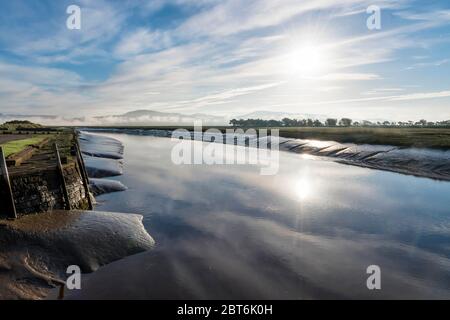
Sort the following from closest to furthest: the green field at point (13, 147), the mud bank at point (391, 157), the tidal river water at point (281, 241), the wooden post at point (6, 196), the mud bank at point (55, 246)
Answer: the mud bank at point (55, 246)
the tidal river water at point (281, 241)
the wooden post at point (6, 196)
the green field at point (13, 147)
the mud bank at point (391, 157)

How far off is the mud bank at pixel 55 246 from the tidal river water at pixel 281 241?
2.91 feet

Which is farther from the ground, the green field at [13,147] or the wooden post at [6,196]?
the green field at [13,147]

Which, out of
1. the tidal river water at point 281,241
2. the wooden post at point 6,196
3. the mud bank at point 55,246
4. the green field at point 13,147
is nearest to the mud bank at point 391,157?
the tidal river water at point 281,241

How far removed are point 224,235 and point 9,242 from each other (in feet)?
30.5

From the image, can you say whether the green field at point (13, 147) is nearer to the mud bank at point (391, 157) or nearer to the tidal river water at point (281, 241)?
the tidal river water at point (281, 241)

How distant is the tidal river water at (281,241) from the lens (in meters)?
10.4

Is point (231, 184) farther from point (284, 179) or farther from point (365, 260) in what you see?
point (365, 260)

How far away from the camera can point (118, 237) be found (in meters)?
13.5

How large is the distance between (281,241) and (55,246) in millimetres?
10092

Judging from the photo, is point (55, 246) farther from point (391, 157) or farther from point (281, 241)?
point (391, 157)

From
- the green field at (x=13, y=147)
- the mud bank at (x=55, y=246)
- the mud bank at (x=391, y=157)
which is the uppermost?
the green field at (x=13, y=147)

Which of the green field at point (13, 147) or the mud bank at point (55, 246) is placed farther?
the green field at point (13, 147)

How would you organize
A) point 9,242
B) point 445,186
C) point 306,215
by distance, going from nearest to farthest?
1. point 9,242
2. point 306,215
3. point 445,186
